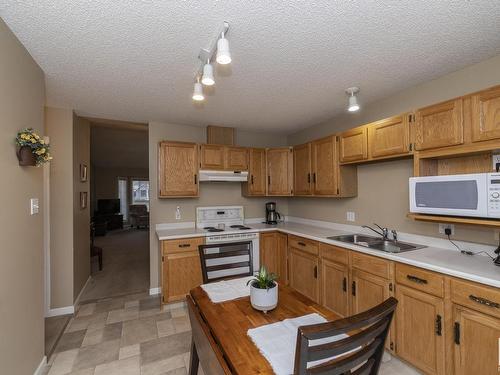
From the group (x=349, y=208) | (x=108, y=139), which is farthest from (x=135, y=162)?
(x=349, y=208)

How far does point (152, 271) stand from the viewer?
3.63 m

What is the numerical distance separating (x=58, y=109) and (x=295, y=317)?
3555mm

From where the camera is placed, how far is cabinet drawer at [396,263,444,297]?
69.6 inches

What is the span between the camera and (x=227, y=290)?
5.59 feet

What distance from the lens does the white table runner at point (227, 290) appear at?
1.59 meters

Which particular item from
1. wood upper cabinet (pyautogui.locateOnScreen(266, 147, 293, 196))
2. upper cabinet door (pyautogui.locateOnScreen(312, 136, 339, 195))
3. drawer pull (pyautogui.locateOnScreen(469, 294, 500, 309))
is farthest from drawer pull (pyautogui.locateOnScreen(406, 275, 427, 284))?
wood upper cabinet (pyautogui.locateOnScreen(266, 147, 293, 196))

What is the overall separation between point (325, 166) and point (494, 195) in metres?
1.78

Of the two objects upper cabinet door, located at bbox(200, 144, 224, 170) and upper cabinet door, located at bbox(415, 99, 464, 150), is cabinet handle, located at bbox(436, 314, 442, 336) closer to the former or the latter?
upper cabinet door, located at bbox(415, 99, 464, 150)

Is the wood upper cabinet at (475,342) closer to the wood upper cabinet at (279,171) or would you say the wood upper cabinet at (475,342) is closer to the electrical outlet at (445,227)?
the electrical outlet at (445,227)

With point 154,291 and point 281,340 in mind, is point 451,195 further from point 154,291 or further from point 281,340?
point 154,291

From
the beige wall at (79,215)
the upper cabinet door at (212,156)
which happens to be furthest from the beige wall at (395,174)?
the beige wall at (79,215)

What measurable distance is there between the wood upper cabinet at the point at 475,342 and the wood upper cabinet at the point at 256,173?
2766 millimetres

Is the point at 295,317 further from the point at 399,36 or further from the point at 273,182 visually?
the point at 273,182

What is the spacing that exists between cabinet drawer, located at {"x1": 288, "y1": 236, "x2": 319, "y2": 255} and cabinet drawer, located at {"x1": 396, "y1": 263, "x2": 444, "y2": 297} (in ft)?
3.36
